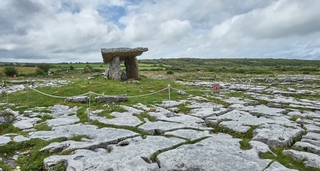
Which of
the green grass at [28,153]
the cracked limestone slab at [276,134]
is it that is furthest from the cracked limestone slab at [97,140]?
the cracked limestone slab at [276,134]

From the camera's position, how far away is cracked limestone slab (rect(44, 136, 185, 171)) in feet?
19.2

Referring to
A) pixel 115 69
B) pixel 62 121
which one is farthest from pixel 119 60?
pixel 62 121

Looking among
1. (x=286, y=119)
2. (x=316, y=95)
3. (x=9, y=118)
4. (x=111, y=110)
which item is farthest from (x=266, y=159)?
(x=316, y=95)

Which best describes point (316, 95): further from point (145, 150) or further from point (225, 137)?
point (145, 150)

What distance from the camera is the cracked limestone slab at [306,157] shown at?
595 cm

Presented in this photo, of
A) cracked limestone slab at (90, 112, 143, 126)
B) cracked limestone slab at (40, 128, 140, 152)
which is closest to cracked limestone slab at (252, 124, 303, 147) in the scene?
cracked limestone slab at (40, 128, 140, 152)

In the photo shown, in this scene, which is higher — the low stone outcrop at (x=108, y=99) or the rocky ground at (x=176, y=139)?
the low stone outcrop at (x=108, y=99)

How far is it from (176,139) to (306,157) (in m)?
→ 3.78

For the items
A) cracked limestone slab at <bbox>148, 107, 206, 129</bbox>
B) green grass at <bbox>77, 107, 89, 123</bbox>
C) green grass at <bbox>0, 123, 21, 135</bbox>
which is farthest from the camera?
green grass at <bbox>77, 107, 89, 123</bbox>

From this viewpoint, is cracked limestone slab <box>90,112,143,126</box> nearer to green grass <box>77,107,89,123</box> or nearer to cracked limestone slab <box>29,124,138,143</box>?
green grass <box>77,107,89,123</box>

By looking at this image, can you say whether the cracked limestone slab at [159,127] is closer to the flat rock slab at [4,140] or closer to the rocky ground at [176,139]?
the rocky ground at [176,139]

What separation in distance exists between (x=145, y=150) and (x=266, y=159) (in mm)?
3345

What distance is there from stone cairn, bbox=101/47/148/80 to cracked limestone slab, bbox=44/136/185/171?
17.4 m

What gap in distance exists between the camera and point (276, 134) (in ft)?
26.5
